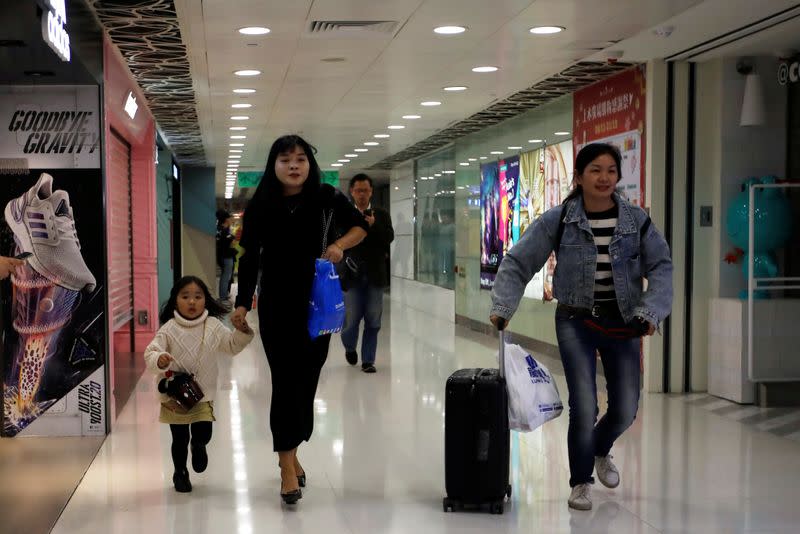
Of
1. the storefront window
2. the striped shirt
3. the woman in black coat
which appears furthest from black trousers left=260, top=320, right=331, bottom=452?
the storefront window

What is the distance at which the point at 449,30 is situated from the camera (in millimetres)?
6668

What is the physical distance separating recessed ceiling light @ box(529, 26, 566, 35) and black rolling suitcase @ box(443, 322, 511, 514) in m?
3.04

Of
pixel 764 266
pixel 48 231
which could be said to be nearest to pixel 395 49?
pixel 48 231

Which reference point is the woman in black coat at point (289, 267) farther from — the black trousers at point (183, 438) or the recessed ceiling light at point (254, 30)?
the recessed ceiling light at point (254, 30)

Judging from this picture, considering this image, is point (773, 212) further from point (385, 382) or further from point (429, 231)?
point (429, 231)

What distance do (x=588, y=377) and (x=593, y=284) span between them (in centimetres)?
41

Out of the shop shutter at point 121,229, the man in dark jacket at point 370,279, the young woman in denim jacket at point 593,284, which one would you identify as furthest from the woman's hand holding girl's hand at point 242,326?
the shop shutter at point 121,229

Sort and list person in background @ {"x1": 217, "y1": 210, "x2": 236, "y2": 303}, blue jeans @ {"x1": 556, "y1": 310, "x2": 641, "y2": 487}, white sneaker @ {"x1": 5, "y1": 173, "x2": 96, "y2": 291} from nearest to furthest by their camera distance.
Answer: blue jeans @ {"x1": 556, "y1": 310, "x2": 641, "y2": 487} < white sneaker @ {"x1": 5, "y1": 173, "x2": 96, "y2": 291} < person in background @ {"x1": 217, "y1": 210, "x2": 236, "y2": 303}

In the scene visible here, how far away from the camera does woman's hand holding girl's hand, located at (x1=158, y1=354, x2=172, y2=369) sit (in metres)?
4.39

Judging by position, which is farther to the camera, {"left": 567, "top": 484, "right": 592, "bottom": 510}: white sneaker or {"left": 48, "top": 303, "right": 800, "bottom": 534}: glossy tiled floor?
{"left": 567, "top": 484, "right": 592, "bottom": 510}: white sneaker

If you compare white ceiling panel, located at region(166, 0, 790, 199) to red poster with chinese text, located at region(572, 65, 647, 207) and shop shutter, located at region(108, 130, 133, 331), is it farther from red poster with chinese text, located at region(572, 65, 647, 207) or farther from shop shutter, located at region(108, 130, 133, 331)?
shop shutter, located at region(108, 130, 133, 331)

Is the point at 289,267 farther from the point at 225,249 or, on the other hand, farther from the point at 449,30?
the point at 225,249

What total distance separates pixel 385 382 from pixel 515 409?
3975 millimetres

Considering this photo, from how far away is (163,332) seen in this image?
4570mm
